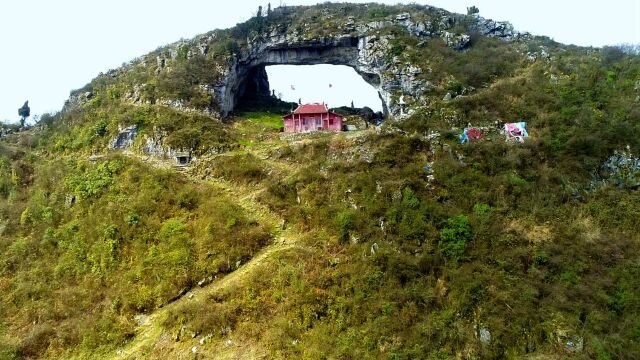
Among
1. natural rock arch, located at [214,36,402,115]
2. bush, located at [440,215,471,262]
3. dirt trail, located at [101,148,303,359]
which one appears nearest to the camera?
dirt trail, located at [101,148,303,359]

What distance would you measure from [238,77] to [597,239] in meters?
26.4

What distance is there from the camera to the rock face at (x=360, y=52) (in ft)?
105

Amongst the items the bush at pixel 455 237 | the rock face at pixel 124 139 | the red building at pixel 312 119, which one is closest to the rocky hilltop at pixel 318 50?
the rock face at pixel 124 139

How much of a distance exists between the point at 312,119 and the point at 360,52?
705 centimetres

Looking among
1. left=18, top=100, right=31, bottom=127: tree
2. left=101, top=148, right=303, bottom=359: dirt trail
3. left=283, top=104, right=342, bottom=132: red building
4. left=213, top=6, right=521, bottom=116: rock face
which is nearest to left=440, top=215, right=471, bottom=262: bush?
left=101, top=148, right=303, bottom=359: dirt trail

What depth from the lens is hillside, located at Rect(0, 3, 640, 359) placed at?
1695 cm

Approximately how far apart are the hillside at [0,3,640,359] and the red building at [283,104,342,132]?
1.34 meters

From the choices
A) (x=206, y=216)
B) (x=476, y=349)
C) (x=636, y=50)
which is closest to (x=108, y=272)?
(x=206, y=216)

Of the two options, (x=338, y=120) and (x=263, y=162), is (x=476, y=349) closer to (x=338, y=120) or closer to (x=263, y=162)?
(x=263, y=162)

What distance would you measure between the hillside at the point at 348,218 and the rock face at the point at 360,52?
0.30m

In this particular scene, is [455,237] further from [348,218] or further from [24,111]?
[24,111]

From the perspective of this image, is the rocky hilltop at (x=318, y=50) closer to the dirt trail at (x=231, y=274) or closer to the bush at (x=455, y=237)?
the dirt trail at (x=231, y=274)

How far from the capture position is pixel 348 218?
20.4m

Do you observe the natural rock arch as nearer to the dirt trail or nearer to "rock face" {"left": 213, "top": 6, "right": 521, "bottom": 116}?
"rock face" {"left": 213, "top": 6, "right": 521, "bottom": 116}
